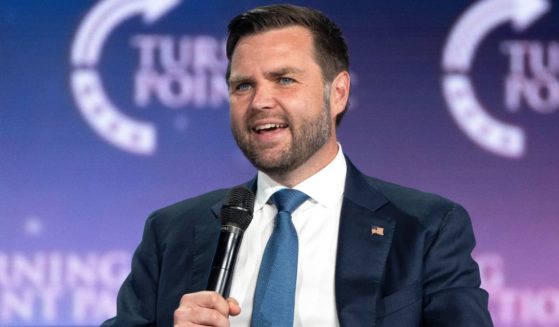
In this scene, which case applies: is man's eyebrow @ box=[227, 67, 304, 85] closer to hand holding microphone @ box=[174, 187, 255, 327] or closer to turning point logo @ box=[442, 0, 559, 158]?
hand holding microphone @ box=[174, 187, 255, 327]

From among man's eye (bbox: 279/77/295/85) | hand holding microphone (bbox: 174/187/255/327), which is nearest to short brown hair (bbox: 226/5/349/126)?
man's eye (bbox: 279/77/295/85)

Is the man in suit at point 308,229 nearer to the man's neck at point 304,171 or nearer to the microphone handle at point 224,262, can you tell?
the man's neck at point 304,171

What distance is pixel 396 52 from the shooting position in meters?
3.69

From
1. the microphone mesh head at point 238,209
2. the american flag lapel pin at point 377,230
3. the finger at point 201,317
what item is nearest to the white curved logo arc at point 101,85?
the american flag lapel pin at point 377,230

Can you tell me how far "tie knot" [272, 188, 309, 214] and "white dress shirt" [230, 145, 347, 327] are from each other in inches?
0.5

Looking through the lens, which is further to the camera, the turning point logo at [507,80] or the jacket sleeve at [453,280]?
the turning point logo at [507,80]

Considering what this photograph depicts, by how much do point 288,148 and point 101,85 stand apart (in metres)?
1.69

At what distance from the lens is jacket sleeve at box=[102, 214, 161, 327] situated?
2.22 meters

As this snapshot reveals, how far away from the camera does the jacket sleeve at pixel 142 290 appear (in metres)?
2.22

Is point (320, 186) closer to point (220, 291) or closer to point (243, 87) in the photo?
point (243, 87)

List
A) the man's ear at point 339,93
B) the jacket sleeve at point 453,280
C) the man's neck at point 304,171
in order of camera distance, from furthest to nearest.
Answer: the man's ear at point 339,93, the man's neck at point 304,171, the jacket sleeve at point 453,280

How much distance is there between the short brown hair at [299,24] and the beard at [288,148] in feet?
0.52

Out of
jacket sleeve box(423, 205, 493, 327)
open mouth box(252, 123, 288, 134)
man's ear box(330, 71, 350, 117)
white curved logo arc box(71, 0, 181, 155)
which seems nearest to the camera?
jacket sleeve box(423, 205, 493, 327)

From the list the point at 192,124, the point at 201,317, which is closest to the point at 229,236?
the point at 201,317
